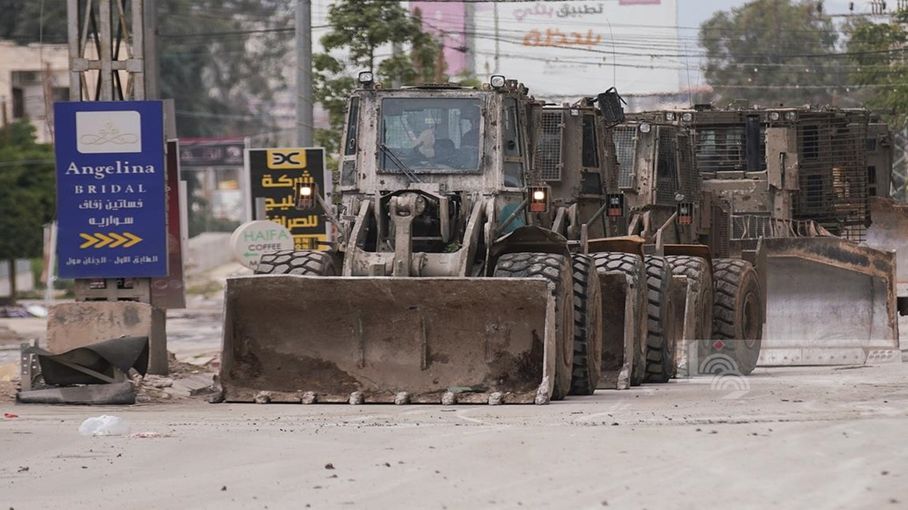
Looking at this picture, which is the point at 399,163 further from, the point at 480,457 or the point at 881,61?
the point at 881,61

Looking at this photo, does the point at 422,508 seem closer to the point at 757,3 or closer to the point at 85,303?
the point at 85,303

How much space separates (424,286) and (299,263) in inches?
51.0

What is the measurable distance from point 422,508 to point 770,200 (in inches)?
648

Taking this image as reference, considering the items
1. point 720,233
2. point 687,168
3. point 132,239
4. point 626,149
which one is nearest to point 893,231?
point 720,233

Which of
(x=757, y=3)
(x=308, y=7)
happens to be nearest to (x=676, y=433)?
(x=308, y=7)

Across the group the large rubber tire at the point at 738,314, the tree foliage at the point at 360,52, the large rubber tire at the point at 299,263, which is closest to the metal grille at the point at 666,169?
the large rubber tire at the point at 738,314

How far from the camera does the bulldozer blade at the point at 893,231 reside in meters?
31.3

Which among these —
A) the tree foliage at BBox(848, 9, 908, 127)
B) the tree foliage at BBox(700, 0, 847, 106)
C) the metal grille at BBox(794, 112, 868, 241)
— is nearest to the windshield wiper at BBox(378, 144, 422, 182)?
the metal grille at BBox(794, 112, 868, 241)

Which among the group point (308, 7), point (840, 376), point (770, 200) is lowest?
point (840, 376)

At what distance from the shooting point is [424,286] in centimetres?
1462

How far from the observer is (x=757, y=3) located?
47281mm

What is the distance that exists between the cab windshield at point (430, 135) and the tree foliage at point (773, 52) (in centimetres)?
3199

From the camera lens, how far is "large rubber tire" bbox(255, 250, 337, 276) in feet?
50.2

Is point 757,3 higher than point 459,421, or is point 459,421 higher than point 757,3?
point 757,3
